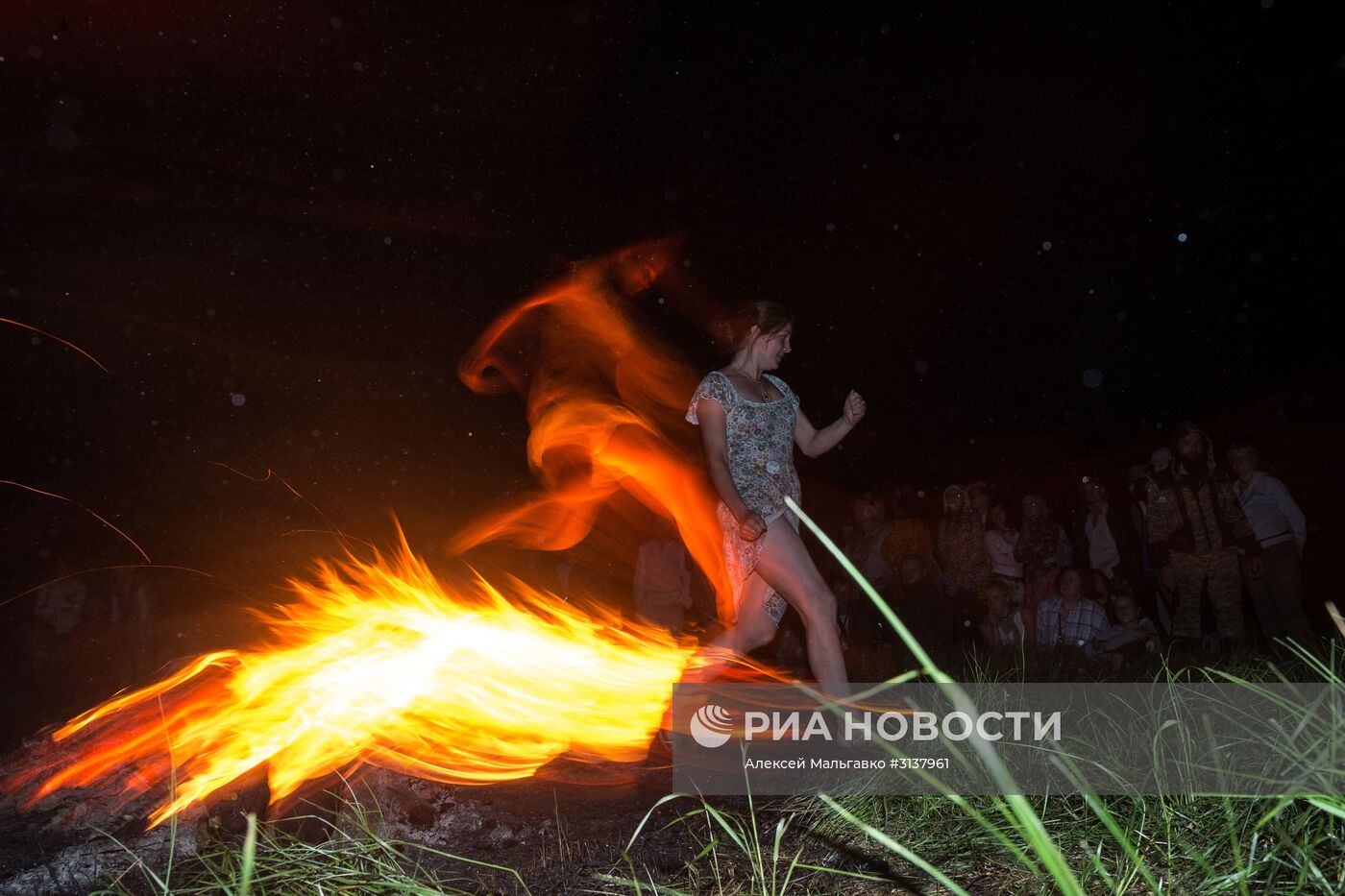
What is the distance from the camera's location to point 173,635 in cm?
729

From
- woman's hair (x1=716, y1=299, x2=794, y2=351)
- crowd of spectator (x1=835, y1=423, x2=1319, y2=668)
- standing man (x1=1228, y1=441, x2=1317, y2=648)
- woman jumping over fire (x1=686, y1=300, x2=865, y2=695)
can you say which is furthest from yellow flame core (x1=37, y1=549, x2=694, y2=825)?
standing man (x1=1228, y1=441, x2=1317, y2=648)

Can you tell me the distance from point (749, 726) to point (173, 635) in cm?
577

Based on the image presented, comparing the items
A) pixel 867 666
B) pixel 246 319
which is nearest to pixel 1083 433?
pixel 867 666

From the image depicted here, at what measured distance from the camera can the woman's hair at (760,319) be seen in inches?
161

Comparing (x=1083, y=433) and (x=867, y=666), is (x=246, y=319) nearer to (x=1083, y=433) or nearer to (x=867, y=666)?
(x=867, y=666)

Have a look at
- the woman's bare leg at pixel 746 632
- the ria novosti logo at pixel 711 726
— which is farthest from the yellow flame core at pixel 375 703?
the woman's bare leg at pixel 746 632

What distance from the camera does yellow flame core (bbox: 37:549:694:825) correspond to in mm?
3289

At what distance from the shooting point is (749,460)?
396 cm

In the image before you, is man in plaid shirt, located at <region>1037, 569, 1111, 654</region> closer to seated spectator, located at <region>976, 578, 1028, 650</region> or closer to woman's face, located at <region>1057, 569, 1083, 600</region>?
woman's face, located at <region>1057, 569, 1083, 600</region>

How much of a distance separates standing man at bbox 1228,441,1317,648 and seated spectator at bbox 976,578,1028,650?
5.23 feet

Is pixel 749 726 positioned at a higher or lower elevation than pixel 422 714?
lower

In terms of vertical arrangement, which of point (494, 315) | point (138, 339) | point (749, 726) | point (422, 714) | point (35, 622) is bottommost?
point (749, 726)

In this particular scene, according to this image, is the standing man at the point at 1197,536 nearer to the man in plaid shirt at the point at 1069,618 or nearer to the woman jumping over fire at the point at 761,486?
the man in plaid shirt at the point at 1069,618

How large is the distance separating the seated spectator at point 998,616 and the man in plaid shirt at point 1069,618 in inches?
10.0
